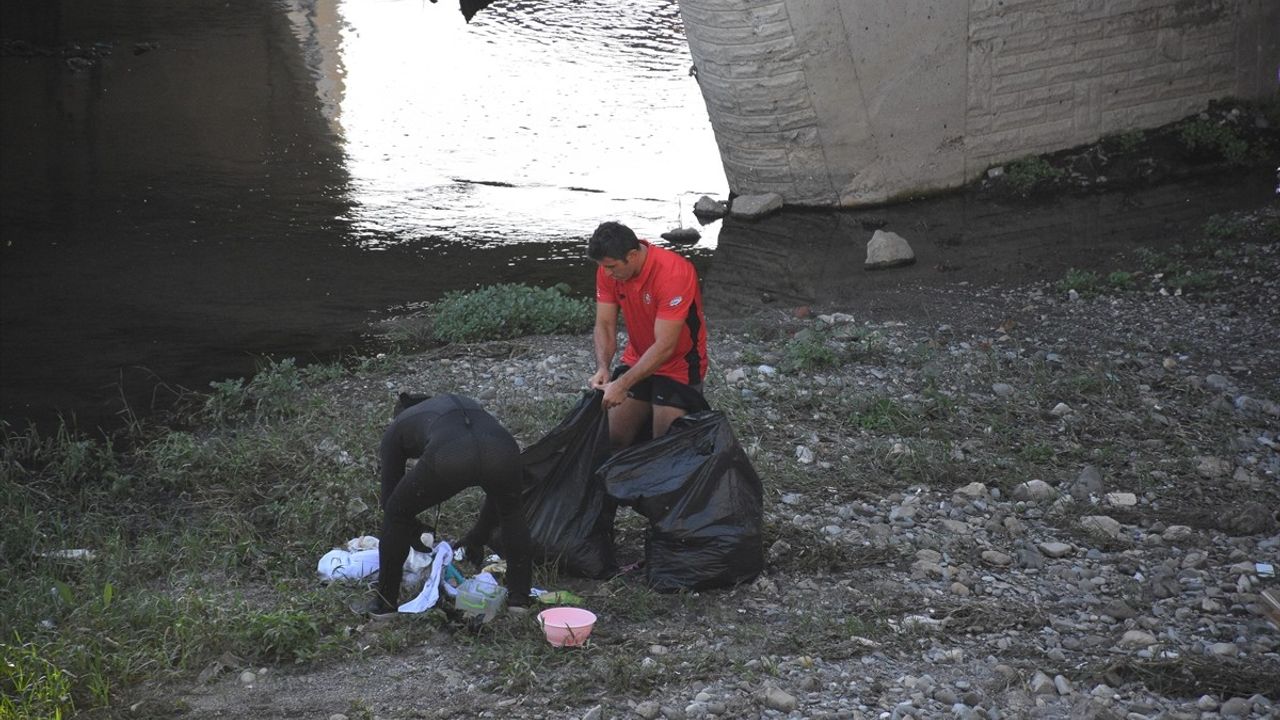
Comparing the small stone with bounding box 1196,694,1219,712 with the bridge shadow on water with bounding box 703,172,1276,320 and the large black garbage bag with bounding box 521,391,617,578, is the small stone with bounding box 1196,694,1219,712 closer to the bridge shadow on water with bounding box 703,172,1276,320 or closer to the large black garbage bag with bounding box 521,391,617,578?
the large black garbage bag with bounding box 521,391,617,578

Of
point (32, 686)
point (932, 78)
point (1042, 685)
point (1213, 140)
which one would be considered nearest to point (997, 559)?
point (1042, 685)

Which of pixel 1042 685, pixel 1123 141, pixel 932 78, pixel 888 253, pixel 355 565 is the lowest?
pixel 355 565

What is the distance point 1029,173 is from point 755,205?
9.46 feet

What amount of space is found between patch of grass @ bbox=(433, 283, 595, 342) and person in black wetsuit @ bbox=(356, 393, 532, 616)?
12.3 ft

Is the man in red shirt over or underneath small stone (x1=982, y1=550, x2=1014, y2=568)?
over

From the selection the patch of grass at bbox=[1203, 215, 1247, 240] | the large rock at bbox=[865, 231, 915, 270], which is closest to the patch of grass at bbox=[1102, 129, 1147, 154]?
the patch of grass at bbox=[1203, 215, 1247, 240]

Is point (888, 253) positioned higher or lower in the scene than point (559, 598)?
higher

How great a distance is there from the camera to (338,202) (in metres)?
12.0

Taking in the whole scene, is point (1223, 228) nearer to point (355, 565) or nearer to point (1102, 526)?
point (1102, 526)

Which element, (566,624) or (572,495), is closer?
(566,624)

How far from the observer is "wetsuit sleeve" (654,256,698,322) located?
5.15m

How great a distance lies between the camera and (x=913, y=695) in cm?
420

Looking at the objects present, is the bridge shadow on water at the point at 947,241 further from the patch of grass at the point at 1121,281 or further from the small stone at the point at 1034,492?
the small stone at the point at 1034,492

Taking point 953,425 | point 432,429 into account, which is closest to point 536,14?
point 953,425
